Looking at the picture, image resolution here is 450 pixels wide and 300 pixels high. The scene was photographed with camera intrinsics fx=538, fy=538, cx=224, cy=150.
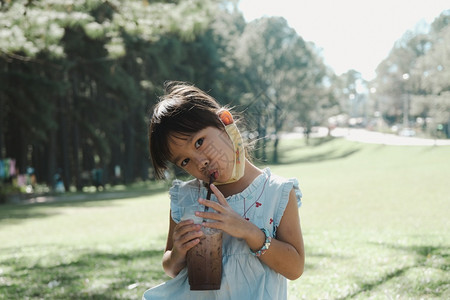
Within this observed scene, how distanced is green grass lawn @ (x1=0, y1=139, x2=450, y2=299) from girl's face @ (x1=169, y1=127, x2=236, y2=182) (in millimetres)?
963

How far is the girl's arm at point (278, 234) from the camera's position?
6.60ft

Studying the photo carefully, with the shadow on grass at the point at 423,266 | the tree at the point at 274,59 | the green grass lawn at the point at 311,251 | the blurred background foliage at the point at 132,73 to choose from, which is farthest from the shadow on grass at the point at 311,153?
the shadow on grass at the point at 423,266

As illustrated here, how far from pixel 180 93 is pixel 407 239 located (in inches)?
215

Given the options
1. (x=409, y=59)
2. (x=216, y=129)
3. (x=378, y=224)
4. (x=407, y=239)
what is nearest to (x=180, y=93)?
(x=216, y=129)

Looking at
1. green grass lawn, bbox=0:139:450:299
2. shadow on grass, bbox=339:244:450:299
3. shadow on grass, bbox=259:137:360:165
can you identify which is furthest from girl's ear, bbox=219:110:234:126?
shadow on grass, bbox=259:137:360:165

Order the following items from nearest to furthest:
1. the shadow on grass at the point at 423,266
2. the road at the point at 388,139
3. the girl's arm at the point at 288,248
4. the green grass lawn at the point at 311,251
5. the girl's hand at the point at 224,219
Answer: the girl's hand at the point at 224,219
the girl's arm at the point at 288,248
the shadow on grass at the point at 423,266
the green grass lawn at the point at 311,251
the road at the point at 388,139

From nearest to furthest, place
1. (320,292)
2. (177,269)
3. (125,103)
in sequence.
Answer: (177,269) → (320,292) → (125,103)

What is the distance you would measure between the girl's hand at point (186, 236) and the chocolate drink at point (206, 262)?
2cm

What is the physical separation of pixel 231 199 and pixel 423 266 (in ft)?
10.7

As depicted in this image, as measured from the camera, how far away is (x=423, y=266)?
4914mm

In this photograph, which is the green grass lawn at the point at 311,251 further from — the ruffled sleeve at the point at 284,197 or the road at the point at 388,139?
the road at the point at 388,139

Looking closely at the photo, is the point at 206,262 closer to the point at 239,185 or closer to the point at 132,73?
the point at 239,185

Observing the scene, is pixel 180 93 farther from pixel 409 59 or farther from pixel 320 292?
pixel 409 59

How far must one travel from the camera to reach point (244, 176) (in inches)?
94.0
